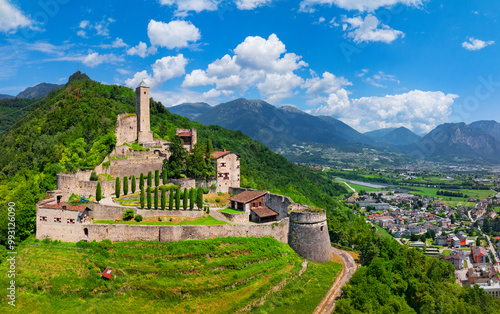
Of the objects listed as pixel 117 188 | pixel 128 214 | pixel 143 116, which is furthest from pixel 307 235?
pixel 143 116

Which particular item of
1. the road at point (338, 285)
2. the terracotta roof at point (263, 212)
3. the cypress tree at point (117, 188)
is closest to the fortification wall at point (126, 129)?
the cypress tree at point (117, 188)

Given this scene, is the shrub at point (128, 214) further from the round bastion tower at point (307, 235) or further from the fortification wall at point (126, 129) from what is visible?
the fortification wall at point (126, 129)

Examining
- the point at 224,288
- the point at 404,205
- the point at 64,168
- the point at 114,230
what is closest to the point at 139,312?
the point at 224,288

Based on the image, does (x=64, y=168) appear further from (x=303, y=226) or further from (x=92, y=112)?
(x=303, y=226)

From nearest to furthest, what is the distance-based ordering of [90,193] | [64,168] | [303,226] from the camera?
[303,226]
[90,193]
[64,168]

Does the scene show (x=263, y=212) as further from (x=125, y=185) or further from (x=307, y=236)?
(x=125, y=185)

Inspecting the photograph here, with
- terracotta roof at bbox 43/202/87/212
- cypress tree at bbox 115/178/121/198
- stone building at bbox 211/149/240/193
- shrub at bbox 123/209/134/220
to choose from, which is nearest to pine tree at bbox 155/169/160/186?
cypress tree at bbox 115/178/121/198
